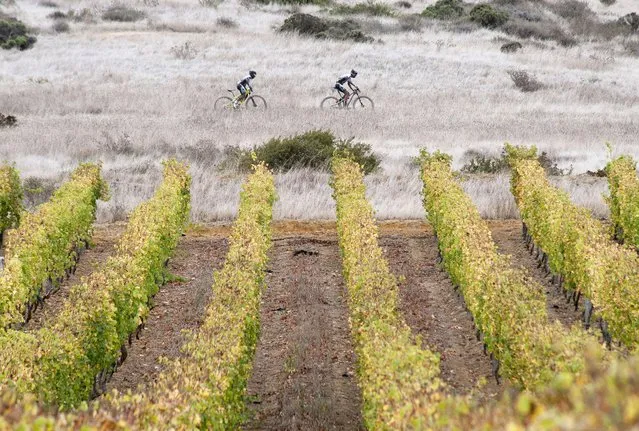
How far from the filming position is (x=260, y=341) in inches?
520

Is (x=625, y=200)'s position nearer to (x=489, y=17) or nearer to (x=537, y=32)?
(x=537, y=32)

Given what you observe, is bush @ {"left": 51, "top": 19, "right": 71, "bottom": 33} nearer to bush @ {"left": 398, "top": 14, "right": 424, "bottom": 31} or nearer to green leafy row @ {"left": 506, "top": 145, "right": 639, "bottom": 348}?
bush @ {"left": 398, "top": 14, "right": 424, "bottom": 31}

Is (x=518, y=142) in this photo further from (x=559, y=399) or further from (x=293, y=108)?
(x=559, y=399)

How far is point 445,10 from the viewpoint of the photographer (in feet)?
206

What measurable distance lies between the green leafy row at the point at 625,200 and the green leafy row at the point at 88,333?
9.00 m

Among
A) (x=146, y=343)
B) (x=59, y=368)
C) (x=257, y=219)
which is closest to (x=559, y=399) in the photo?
(x=59, y=368)

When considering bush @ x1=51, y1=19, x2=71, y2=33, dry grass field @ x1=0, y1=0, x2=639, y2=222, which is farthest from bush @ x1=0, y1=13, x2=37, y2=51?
bush @ x1=51, y1=19, x2=71, y2=33

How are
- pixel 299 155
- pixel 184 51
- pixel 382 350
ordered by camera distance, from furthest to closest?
pixel 184 51, pixel 299 155, pixel 382 350

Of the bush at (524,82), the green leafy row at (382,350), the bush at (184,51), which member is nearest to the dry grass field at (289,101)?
the bush at (184,51)

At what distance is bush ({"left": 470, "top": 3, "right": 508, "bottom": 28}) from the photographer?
57.9 metres

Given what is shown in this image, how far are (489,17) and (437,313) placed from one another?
47007 millimetres

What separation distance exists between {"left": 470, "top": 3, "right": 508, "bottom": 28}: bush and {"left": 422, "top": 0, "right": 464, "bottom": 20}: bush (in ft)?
8.94

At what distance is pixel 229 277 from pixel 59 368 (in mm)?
3046

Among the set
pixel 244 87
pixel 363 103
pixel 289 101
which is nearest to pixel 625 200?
pixel 244 87
